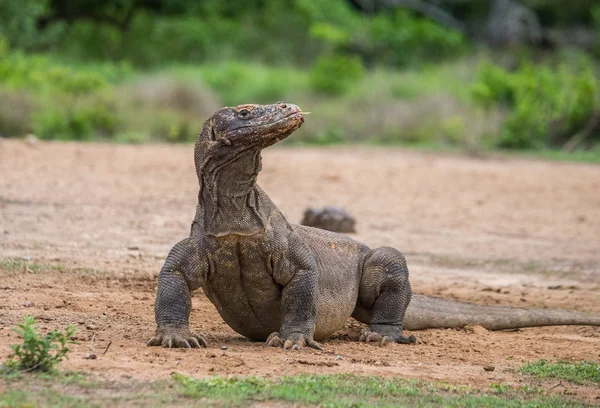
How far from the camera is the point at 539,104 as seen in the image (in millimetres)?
22031

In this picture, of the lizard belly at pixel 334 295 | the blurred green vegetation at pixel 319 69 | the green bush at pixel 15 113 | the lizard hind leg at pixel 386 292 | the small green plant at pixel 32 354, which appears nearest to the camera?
the small green plant at pixel 32 354

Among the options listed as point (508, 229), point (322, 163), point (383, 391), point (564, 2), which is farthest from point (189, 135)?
point (564, 2)

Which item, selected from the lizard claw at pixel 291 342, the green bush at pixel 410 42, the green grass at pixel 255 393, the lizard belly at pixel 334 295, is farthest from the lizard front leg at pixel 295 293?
the green bush at pixel 410 42

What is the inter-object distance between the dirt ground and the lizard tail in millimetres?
93

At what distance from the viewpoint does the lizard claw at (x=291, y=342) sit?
21.5 feet

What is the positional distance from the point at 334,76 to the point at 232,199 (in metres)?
19.7

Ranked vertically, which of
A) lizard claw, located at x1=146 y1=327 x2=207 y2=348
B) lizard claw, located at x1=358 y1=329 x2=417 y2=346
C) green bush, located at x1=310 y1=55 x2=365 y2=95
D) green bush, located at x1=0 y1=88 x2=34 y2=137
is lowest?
lizard claw, located at x1=358 y1=329 x2=417 y2=346

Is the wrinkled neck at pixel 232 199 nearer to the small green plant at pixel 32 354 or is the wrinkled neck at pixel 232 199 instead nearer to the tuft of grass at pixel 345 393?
the tuft of grass at pixel 345 393

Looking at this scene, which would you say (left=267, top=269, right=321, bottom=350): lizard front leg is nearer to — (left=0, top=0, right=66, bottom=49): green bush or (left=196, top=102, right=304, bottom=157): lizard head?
(left=196, top=102, right=304, bottom=157): lizard head

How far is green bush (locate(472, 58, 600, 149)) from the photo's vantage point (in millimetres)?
21688

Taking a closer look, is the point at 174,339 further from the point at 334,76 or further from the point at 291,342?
the point at 334,76

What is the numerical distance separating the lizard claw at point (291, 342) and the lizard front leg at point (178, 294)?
17.4 inches

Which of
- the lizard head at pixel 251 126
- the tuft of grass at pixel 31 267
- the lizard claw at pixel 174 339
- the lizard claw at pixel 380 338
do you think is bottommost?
the tuft of grass at pixel 31 267

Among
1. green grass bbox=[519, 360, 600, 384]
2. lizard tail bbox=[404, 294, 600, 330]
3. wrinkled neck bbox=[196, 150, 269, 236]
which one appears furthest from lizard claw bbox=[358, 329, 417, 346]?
wrinkled neck bbox=[196, 150, 269, 236]
